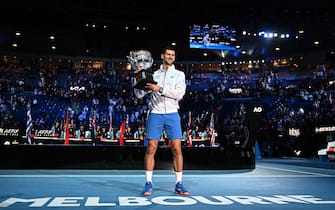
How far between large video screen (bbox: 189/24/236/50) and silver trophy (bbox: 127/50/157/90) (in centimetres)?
2416

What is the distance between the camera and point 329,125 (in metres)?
15.1

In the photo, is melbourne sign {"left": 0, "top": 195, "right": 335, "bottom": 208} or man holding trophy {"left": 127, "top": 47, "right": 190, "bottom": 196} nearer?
melbourne sign {"left": 0, "top": 195, "right": 335, "bottom": 208}

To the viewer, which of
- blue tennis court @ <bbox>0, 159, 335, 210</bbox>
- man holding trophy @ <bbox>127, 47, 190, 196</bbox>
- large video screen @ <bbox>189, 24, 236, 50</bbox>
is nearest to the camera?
blue tennis court @ <bbox>0, 159, 335, 210</bbox>

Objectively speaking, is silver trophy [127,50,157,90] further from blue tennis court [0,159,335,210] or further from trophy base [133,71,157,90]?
blue tennis court [0,159,335,210]

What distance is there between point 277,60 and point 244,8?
18.5 meters

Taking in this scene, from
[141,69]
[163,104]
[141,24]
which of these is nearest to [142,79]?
[141,69]

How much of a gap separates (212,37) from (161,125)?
83.9ft

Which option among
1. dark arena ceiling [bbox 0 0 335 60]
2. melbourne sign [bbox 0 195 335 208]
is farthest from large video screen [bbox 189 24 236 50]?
melbourne sign [bbox 0 195 335 208]

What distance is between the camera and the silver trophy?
359cm

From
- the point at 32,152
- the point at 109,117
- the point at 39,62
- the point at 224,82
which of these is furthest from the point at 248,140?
the point at 39,62

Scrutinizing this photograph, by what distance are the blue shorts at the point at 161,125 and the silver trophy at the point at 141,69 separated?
0.39 metres

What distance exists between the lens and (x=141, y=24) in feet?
83.9

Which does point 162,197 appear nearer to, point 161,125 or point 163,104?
point 161,125

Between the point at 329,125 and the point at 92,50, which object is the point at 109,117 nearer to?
the point at 329,125
